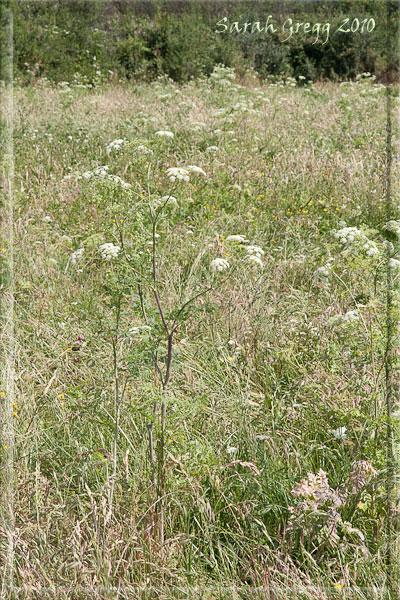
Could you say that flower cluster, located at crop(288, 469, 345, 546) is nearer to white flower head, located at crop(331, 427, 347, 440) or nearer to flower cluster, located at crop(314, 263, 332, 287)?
white flower head, located at crop(331, 427, 347, 440)

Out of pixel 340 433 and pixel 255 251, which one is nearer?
pixel 340 433

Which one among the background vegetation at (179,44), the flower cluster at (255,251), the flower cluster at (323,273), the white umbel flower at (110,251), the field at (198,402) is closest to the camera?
the field at (198,402)

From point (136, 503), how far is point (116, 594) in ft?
0.94

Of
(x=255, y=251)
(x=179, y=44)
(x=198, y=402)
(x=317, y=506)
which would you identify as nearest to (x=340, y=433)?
(x=317, y=506)

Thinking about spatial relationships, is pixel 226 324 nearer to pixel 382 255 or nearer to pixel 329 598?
pixel 382 255

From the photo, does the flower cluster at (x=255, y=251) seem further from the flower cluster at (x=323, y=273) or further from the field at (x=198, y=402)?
the flower cluster at (x=323, y=273)

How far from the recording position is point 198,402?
2025 millimetres

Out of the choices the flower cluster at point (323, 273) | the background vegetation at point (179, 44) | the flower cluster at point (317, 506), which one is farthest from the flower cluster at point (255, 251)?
the background vegetation at point (179, 44)

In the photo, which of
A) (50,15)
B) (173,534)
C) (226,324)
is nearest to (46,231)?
(226,324)

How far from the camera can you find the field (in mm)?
1768

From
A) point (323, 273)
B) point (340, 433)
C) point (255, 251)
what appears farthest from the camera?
point (323, 273)

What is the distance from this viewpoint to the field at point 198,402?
1768 mm

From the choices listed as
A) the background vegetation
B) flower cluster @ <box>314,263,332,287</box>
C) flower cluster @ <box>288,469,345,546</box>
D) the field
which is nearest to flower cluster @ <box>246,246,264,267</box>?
the field

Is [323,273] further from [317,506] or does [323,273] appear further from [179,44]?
[179,44]
